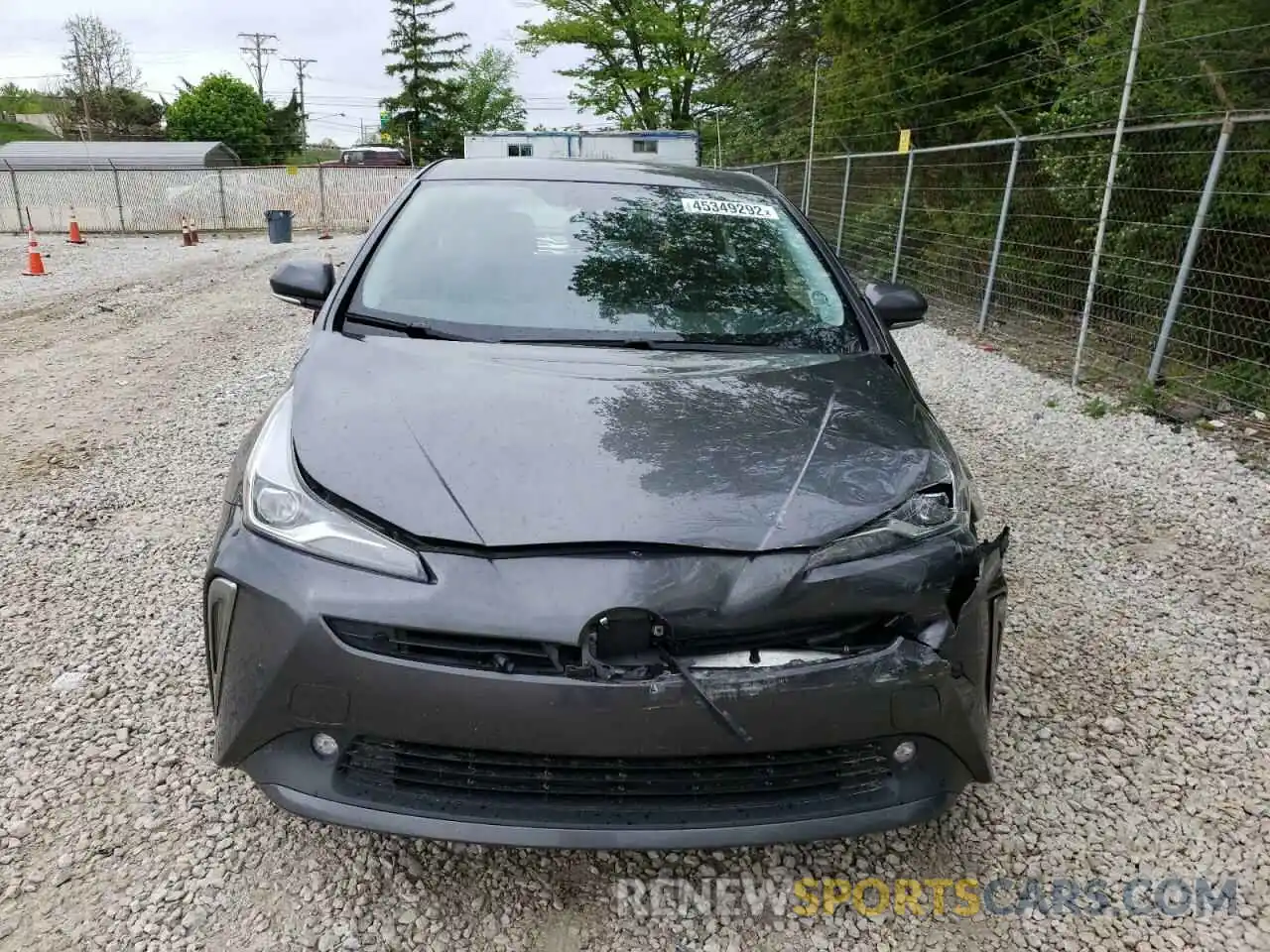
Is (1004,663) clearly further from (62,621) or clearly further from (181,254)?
(181,254)

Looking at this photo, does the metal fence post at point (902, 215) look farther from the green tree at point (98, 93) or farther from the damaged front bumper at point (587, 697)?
the green tree at point (98, 93)

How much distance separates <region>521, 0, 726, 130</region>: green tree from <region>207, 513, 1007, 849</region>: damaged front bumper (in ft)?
104

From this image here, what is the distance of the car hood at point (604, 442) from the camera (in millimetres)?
1766

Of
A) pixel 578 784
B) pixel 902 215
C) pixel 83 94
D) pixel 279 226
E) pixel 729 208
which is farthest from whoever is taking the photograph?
pixel 83 94

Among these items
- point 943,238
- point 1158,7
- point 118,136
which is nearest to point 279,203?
point 943,238

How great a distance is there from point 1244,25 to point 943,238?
4.29m

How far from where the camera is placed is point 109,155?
114ft

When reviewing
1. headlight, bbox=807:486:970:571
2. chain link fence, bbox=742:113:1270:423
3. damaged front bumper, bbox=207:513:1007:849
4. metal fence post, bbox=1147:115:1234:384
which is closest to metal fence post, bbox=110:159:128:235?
chain link fence, bbox=742:113:1270:423

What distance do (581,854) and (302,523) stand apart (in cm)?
101

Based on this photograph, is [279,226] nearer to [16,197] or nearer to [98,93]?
[16,197]

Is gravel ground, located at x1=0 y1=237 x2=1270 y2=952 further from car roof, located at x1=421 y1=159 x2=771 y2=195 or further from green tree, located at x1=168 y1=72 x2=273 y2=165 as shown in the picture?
green tree, located at x1=168 y1=72 x2=273 y2=165

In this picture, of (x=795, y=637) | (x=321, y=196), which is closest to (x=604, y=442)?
(x=795, y=637)

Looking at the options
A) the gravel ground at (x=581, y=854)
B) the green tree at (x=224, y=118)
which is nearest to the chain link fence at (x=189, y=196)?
the gravel ground at (x=581, y=854)

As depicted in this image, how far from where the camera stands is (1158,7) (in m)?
6.79
